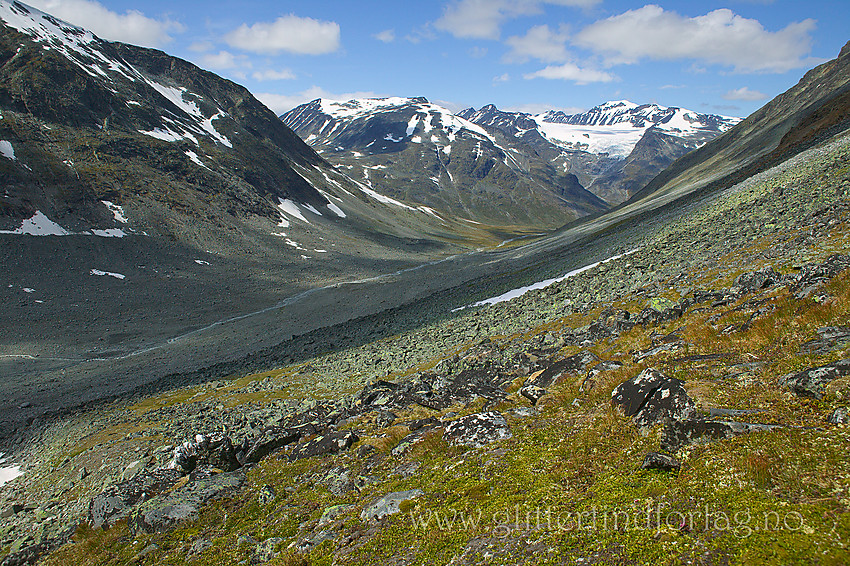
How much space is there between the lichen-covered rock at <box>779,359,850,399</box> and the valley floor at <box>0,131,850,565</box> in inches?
1.2

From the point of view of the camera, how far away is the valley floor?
19.0 feet

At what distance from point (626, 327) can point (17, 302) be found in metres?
81.8

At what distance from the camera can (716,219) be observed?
34469mm

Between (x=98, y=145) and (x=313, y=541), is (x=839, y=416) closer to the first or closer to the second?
(x=313, y=541)

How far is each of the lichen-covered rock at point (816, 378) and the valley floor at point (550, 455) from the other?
0.03 metres

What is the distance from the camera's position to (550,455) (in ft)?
29.0

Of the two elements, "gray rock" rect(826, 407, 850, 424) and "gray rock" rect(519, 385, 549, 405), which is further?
"gray rock" rect(519, 385, 549, 405)

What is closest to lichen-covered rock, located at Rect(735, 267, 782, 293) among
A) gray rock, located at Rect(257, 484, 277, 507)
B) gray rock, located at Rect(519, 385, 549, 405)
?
gray rock, located at Rect(519, 385, 549, 405)

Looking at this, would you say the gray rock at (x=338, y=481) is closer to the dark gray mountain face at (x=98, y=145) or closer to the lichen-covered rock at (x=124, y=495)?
the lichen-covered rock at (x=124, y=495)

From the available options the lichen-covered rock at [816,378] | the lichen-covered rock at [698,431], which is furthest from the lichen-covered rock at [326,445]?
the lichen-covered rock at [816,378]

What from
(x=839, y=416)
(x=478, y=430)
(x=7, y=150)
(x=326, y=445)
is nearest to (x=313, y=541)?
(x=478, y=430)

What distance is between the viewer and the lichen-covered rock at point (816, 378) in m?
7.21

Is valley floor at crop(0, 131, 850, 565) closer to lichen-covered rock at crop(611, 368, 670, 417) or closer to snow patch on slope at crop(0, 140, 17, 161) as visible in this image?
lichen-covered rock at crop(611, 368, 670, 417)

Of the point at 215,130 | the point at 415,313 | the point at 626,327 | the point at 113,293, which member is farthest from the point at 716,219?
the point at 215,130
